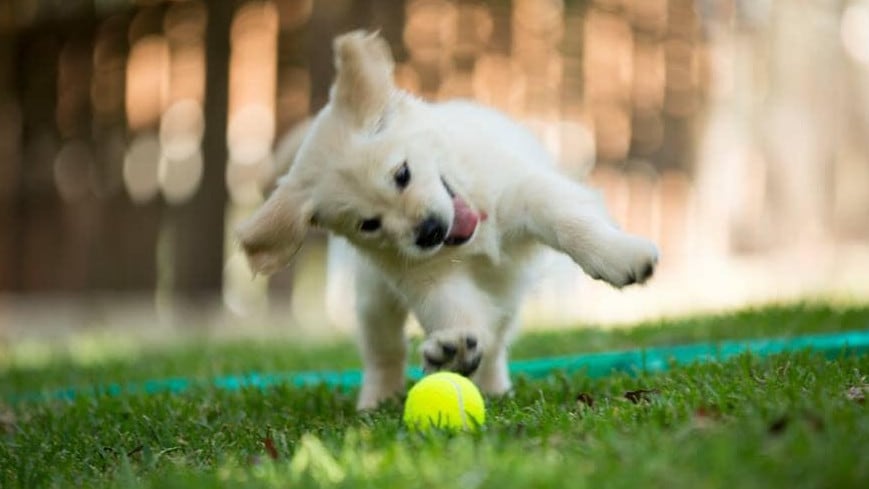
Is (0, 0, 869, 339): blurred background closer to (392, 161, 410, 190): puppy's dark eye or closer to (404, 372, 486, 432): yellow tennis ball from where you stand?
(392, 161, 410, 190): puppy's dark eye

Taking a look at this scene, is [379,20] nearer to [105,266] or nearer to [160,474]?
[105,266]

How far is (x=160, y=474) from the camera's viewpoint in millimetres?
2361

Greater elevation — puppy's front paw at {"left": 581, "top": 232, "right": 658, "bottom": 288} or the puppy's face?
the puppy's face

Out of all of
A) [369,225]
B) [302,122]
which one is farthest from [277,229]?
[302,122]

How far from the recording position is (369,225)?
3068 mm

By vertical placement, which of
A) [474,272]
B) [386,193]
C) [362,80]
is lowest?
[474,272]

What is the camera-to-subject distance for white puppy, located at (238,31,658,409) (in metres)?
2.97

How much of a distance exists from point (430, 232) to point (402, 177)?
0.18m

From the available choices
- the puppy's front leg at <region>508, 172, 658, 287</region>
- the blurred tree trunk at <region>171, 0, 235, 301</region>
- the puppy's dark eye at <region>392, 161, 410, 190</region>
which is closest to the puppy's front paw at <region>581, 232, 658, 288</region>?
the puppy's front leg at <region>508, 172, 658, 287</region>

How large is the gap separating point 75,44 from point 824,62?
6160 millimetres

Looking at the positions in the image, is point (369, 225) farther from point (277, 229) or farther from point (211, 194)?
point (211, 194)

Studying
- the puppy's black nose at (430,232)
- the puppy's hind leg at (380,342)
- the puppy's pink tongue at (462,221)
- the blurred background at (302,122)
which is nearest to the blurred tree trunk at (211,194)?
the blurred background at (302,122)

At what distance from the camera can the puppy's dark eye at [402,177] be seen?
9.96ft

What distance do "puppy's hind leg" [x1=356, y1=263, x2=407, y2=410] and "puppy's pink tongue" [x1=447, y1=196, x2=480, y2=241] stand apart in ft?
1.74
